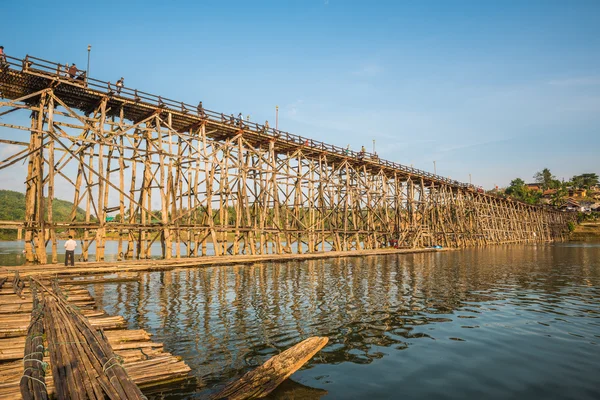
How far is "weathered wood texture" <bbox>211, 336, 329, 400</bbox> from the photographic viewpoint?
4.80 metres

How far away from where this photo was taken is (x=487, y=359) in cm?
697

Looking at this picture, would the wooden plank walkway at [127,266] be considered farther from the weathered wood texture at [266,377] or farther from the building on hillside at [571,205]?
the building on hillside at [571,205]

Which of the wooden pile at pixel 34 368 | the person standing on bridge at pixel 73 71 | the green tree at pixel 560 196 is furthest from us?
the green tree at pixel 560 196

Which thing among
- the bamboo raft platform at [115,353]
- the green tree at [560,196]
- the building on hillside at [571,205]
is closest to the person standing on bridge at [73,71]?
the bamboo raft platform at [115,353]

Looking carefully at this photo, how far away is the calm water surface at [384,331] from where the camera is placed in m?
5.76

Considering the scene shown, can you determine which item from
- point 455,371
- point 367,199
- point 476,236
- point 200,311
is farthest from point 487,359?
point 476,236

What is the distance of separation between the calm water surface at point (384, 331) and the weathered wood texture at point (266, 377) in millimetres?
328

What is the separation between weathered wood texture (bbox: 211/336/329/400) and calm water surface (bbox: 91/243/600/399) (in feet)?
1.08

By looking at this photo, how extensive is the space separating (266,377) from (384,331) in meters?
4.43

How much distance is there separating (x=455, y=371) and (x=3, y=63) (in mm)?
22024

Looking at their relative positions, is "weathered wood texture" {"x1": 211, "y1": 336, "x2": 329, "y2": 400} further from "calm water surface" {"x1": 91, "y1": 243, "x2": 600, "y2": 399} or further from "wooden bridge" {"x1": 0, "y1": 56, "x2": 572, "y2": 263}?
"wooden bridge" {"x1": 0, "y1": 56, "x2": 572, "y2": 263}

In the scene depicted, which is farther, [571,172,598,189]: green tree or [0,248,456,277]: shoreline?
[571,172,598,189]: green tree

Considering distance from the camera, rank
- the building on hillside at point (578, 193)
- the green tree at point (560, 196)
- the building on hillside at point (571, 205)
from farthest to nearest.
A: the building on hillside at point (578, 193)
the building on hillside at point (571, 205)
the green tree at point (560, 196)

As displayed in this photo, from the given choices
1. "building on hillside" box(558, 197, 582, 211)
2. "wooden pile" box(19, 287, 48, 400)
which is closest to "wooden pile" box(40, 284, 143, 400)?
"wooden pile" box(19, 287, 48, 400)
